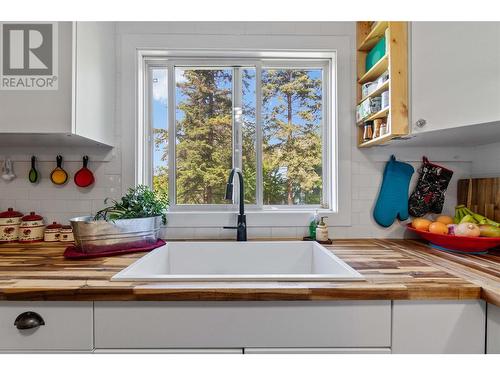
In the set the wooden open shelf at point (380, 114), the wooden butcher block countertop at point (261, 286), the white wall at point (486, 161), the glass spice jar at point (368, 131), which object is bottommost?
the wooden butcher block countertop at point (261, 286)

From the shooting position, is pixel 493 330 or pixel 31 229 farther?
pixel 31 229

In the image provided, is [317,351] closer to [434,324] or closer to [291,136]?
[434,324]

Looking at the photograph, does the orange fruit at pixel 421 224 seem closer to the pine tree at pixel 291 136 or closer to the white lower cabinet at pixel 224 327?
the pine tree at pixel 291 136

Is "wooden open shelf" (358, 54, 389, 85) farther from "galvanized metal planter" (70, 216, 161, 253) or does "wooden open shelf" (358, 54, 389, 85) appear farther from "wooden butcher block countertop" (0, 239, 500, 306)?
"galvanized metal planter" (70, 216, 161, 253)

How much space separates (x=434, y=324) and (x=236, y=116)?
1382 mm

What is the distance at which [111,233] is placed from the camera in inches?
48.9

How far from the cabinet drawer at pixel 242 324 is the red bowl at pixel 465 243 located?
26.6 inches

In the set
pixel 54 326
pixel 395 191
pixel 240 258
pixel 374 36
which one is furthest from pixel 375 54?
pixel 54 326

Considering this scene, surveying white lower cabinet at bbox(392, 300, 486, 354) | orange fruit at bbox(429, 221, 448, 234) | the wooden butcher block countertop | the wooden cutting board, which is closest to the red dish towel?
the wooden butcher block countertop

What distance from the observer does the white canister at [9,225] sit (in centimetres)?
149

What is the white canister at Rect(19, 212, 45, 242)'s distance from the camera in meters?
1.50

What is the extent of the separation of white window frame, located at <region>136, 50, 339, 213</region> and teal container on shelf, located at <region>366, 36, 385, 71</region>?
0.64 feet

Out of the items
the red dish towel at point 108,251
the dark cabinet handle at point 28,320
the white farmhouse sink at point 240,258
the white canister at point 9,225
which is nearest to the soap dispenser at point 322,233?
the white farmhouse sink at point 240,258

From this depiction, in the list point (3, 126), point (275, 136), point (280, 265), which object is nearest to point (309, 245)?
point (280, 265)
